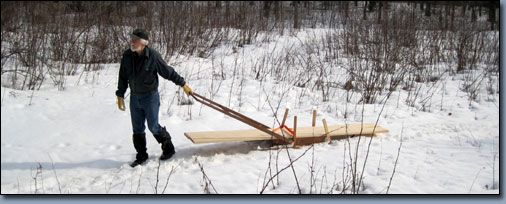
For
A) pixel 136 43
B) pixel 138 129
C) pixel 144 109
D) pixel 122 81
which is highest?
pixel 136 43

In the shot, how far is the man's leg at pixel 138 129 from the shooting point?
9.72ft

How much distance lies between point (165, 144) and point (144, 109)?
411 millimetres

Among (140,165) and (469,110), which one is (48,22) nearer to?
(140,165)

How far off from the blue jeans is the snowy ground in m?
0.35

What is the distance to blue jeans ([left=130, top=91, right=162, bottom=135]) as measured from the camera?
115 inches

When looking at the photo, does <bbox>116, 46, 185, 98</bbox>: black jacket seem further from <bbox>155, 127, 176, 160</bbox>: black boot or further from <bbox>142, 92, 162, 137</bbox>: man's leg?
<bbox>155, 127, 176, 160</bbox>: black boot

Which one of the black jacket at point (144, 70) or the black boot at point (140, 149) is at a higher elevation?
the black jacket at point (144, 70)

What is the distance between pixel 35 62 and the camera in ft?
16.9

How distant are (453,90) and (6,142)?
5387 mm

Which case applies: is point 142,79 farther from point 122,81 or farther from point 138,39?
point 138,39

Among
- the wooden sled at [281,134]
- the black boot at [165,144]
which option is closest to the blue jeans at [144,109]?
the black boot at [165,144]

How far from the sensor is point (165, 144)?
324 cm

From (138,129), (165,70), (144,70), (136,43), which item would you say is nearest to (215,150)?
(138,129)

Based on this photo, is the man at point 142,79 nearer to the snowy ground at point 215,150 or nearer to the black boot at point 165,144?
the black boot at point 165,144
